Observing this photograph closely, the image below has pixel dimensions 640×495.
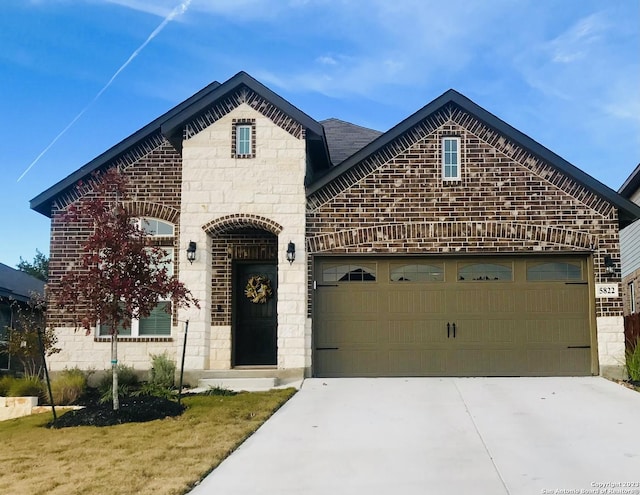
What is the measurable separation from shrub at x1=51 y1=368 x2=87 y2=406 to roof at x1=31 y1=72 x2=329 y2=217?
420 cm

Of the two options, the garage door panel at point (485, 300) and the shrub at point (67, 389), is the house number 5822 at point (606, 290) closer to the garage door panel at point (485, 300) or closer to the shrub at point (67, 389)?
the garage door panel at point (485, 300)

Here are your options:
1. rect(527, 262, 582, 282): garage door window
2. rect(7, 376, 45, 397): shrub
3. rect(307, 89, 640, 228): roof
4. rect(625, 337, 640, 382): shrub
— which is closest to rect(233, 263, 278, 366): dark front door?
rect(307, 89, 640, 228): roof

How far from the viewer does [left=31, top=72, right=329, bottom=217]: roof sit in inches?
555

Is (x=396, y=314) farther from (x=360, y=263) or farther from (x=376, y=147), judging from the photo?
(x=376, y=147)

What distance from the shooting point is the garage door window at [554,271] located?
14.1 m

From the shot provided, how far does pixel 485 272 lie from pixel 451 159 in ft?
7.55

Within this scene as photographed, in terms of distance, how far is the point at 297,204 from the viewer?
1402 cm

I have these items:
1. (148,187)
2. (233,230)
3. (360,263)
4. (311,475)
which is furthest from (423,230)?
(311,475)

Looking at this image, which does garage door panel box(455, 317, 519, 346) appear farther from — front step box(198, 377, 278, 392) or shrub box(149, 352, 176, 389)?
shrub box(149, 352, 176, 389)

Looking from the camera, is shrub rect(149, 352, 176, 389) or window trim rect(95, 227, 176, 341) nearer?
shrub rect(149, 352, 176, 389)

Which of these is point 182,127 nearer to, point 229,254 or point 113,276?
point 229,254

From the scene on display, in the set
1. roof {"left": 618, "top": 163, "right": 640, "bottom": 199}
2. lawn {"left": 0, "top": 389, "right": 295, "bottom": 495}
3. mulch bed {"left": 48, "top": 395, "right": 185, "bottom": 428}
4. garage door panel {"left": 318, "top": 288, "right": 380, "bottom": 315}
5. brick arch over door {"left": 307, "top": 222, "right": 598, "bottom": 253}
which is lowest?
lawn {"left": 0, "top": 389, "right": 295, "bottom": 495}

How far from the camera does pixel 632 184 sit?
2138 centimetres

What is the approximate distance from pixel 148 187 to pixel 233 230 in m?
2.10
